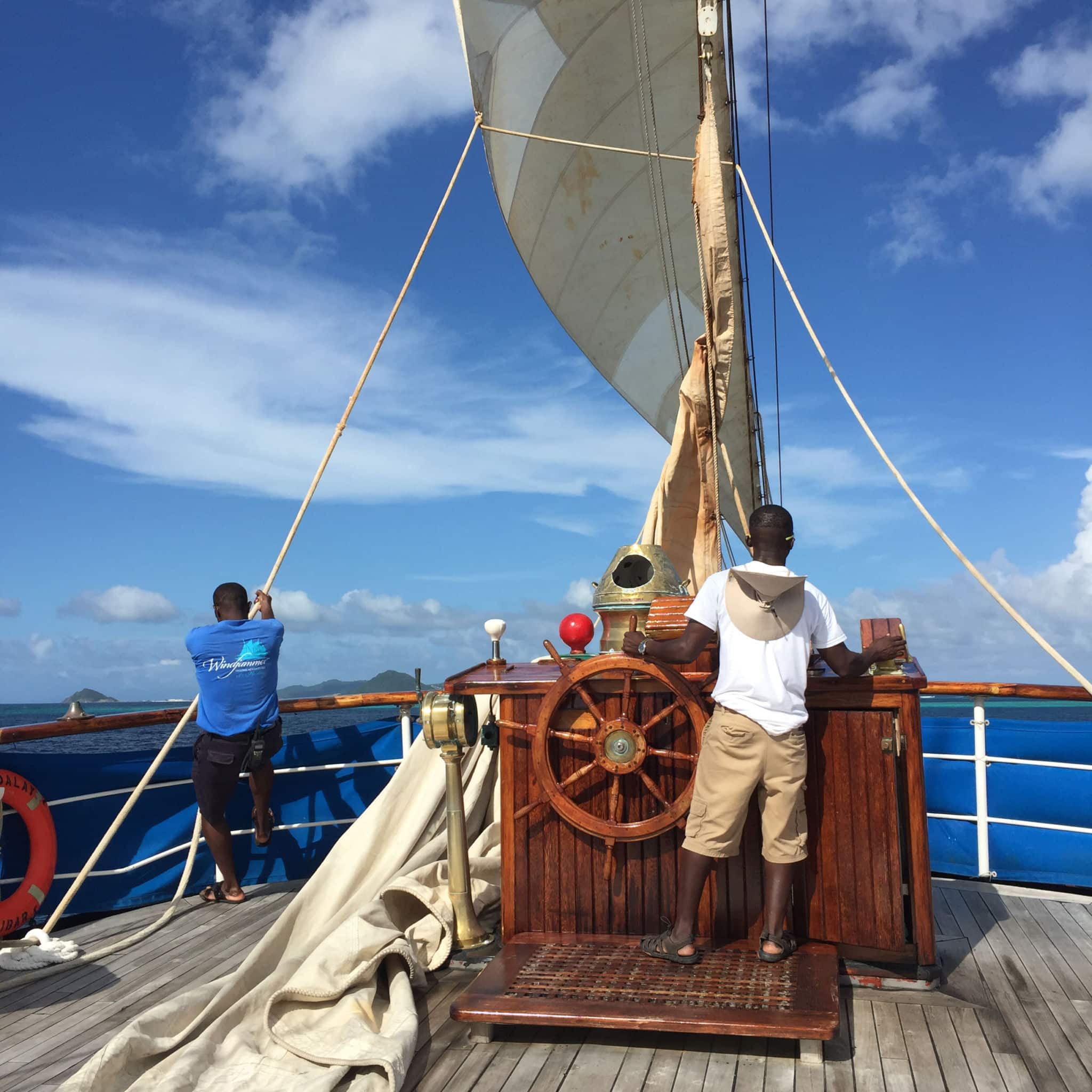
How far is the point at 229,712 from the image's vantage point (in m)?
3.74

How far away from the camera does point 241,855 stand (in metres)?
4.14

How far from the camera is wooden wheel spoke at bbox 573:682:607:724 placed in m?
2.68

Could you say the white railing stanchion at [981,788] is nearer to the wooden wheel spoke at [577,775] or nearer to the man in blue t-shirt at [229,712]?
the wooden wheel spoke at [577,775]

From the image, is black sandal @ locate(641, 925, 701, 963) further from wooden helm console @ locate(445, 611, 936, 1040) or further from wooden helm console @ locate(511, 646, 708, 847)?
wooden helm console @ locate(511, 646, 708, 847)

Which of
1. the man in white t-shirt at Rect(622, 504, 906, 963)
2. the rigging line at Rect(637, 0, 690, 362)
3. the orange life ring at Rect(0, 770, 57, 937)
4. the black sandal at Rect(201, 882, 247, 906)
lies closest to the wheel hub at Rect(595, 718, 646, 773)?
the man in white t-shirt at Rect(622, 504, 906, 963)

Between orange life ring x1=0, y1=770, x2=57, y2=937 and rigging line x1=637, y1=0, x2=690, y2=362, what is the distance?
3.73m

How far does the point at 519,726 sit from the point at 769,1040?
1.06 m

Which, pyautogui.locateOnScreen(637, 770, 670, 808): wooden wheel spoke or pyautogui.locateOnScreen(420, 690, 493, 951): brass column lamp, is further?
pyautogui.locateOnScreen(420, 690, 493, 951): brass column lamp

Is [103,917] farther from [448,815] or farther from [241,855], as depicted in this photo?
[448,815]

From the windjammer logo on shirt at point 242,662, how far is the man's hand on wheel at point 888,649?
7.82 feet

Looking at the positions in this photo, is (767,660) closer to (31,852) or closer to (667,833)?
(667,833)

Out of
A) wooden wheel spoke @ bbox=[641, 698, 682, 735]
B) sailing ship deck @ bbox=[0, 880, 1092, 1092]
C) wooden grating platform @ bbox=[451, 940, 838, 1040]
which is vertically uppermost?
wooden wheel spoke @ bbox=[641, 698, 682, 735]

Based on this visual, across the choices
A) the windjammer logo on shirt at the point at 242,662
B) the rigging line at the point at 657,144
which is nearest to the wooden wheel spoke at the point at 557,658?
the windjammer logo on shirt at the point at 242,662

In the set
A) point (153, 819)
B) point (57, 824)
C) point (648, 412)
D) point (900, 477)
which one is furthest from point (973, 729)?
point (648, 412)
